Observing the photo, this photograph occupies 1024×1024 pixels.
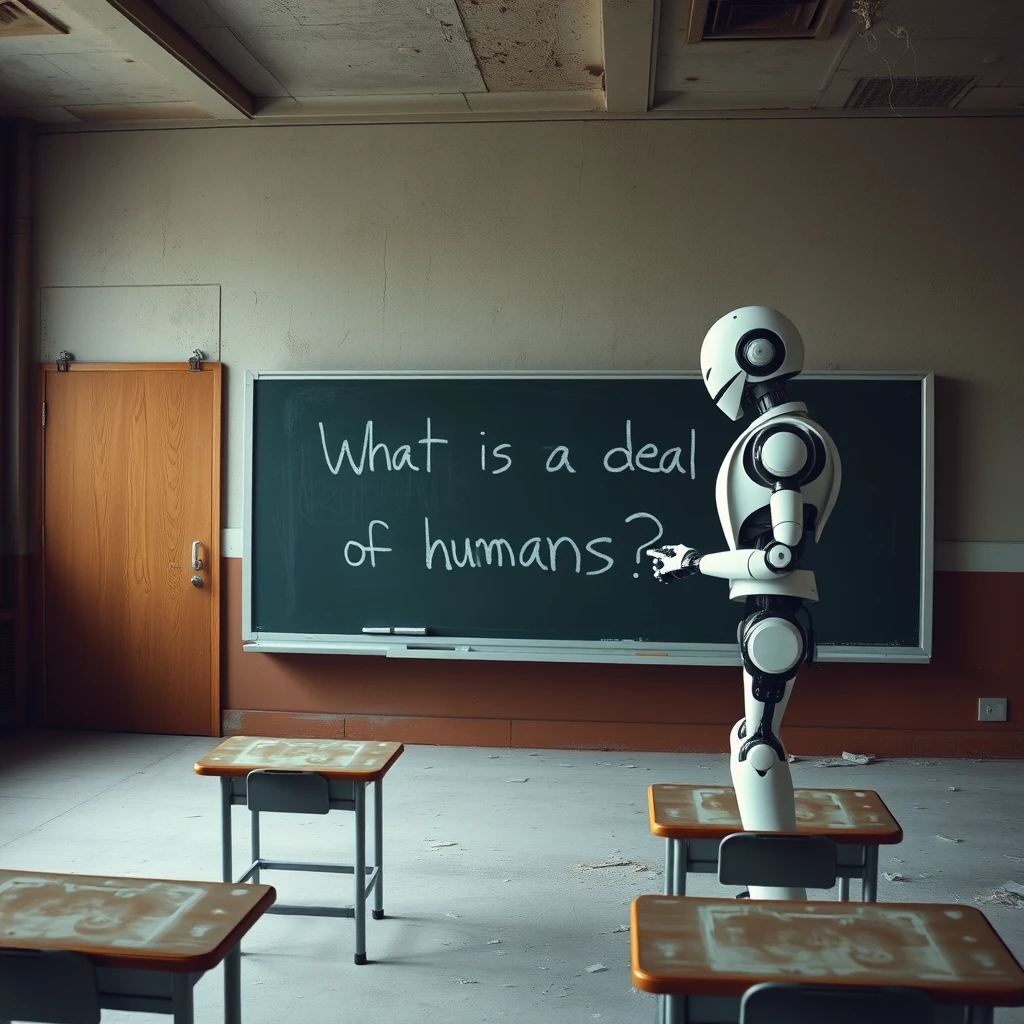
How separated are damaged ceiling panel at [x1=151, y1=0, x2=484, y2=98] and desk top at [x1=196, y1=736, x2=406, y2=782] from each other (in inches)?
116

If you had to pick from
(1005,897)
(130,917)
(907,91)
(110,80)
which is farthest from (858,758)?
(110,80)

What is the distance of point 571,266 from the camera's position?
5.04m

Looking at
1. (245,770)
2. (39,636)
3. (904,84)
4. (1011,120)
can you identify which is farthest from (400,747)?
(1011,120)

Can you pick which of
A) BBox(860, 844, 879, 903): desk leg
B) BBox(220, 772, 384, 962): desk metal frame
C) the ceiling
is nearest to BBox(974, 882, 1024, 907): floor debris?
BBox(860, 844, 879, 903): desk leg

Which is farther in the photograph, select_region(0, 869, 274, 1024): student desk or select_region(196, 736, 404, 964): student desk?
select_region(196, 736, 404, 964): student desk

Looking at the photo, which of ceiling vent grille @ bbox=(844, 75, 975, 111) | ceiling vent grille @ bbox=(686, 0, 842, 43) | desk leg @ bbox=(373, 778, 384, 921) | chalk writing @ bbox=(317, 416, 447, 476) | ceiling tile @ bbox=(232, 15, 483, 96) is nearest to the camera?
desk leg @ bbox=(373, 778, 384, 921)

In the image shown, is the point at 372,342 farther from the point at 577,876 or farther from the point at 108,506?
the point at 577,876

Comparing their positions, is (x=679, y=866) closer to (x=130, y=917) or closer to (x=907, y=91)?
(x=130, y=917)

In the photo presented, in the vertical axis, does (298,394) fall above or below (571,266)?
below

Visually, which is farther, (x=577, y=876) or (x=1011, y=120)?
(x=1011, y=120)

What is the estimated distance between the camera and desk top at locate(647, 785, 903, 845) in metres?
2.25

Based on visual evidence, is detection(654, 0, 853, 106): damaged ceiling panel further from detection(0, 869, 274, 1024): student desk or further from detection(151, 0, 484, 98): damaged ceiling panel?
detection(0, 869, 274, 1024): student desk

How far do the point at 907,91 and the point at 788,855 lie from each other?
12.9ft

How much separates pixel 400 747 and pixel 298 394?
8.37 feet
